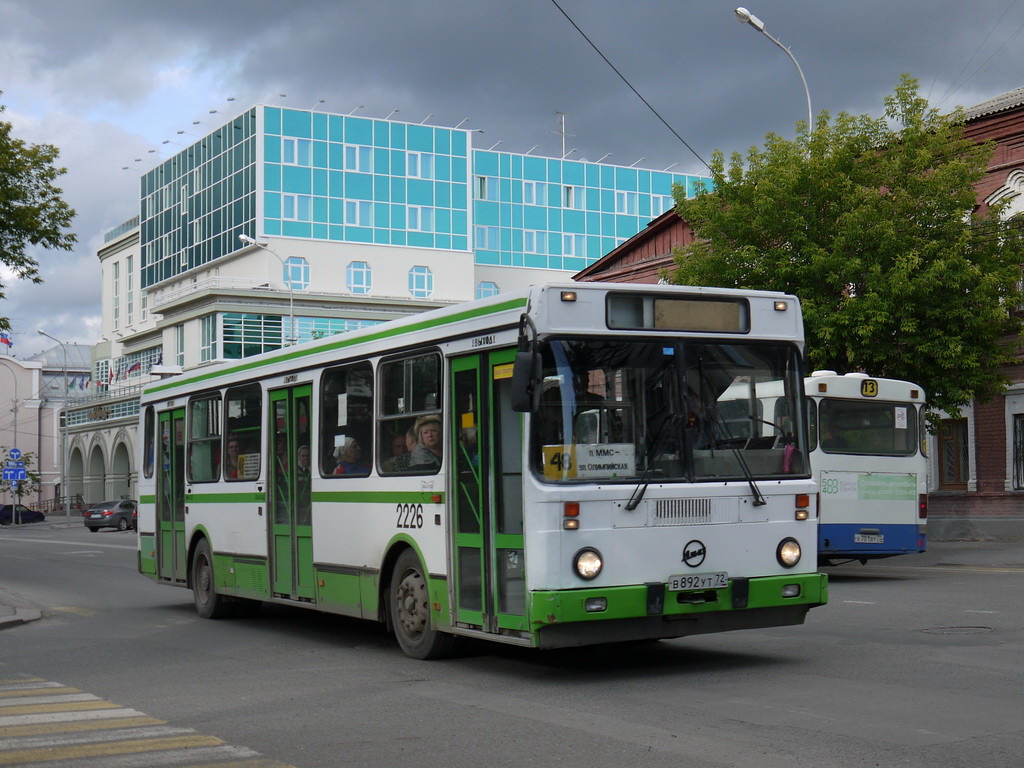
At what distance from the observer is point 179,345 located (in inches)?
3132

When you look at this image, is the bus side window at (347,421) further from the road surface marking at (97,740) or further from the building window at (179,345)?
the building window at (179,345)

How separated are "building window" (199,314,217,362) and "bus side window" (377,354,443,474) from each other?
64801 mm

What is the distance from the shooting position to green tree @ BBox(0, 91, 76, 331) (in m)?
22.8

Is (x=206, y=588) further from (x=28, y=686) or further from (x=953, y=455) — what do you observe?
(x=953, y=455)

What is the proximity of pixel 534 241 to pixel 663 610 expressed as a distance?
3027 inches

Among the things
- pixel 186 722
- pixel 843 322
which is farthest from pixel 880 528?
pixel 186 722

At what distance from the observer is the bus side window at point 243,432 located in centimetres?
1398

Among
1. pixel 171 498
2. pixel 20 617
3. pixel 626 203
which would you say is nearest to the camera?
pixel 20 617

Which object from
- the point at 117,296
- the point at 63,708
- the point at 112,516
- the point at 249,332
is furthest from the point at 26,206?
the point at 117,296

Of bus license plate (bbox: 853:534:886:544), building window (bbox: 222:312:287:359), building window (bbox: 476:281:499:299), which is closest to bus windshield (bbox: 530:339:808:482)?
bus license plate (bbox: 853:534:886:544)

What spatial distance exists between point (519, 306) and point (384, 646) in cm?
410

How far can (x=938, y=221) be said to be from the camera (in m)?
25.4

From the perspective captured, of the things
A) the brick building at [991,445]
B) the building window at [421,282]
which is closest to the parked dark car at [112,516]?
the building window at [421,282]

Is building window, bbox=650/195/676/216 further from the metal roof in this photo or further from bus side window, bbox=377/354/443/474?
bus side window, bbox=377/354/443/474
